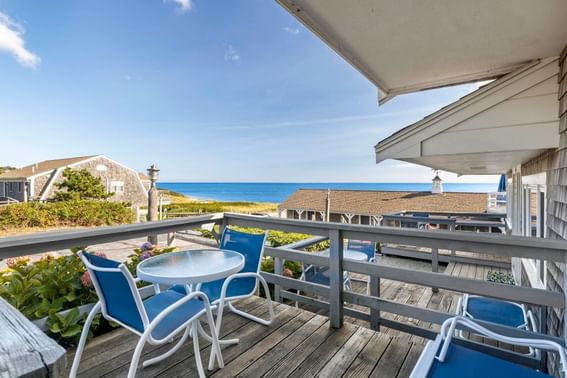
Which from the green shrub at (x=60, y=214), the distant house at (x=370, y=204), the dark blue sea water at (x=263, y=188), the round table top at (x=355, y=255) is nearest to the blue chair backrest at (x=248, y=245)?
the round table top at (x=355, y=255)

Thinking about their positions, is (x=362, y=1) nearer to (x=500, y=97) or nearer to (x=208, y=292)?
(x=500, y=97)

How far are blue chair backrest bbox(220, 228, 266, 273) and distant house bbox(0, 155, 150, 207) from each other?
18266mm

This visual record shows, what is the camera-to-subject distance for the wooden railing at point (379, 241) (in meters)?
1.70

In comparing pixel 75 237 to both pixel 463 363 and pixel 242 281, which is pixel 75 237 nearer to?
pixel 242 281

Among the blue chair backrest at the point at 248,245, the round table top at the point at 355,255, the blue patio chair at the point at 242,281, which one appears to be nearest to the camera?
the blue patio chair at the point at 242,281

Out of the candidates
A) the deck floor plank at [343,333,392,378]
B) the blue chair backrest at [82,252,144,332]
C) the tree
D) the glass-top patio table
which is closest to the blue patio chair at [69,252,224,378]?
the blue chair backrest at [82,252,144,332]

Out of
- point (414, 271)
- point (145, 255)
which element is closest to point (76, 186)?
point (145, 255)

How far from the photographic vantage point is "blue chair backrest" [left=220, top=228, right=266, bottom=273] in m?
2.59

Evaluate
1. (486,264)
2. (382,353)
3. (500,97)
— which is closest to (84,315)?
(382,353)

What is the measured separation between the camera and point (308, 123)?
34.4 metres

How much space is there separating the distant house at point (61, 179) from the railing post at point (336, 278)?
62.4 feet

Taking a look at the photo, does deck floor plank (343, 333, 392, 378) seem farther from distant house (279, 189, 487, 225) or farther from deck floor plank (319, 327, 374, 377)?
distant house (279, 189, 487, 225)

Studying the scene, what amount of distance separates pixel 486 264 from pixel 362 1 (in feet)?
20.2

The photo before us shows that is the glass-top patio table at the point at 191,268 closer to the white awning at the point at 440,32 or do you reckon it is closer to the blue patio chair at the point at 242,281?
the blue patio chair at the point at 242,281
